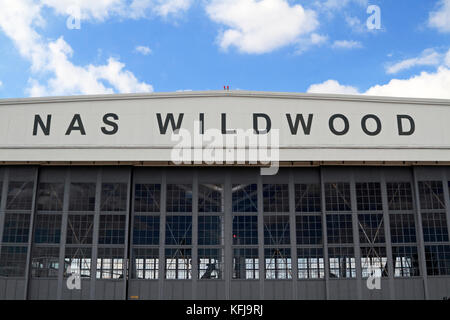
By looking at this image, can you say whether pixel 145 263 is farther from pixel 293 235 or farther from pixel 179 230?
pixel 293 235

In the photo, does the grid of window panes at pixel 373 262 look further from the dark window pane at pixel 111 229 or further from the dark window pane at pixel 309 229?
the dark window pane at pixel 111 229

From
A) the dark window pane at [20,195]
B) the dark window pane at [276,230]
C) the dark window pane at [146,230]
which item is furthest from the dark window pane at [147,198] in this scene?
the dark window pane at [276,230]

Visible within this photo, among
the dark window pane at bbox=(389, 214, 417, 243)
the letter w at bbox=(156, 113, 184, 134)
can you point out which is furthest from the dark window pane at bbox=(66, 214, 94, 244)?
the dark window pane at bbox=(389, 214, 417, 243)

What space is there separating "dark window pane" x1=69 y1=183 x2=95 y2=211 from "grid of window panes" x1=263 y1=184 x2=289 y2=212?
11514 mm

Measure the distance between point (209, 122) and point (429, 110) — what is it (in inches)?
590

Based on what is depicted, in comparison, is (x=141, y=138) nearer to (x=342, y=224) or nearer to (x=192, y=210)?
(x=192, y=210)

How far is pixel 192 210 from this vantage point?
3384 cm

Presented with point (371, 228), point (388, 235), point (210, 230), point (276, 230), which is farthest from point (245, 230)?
point (388, 235)

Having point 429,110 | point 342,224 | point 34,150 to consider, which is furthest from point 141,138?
point 429,110

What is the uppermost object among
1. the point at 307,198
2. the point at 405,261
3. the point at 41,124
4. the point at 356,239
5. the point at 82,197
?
the point at 41,124

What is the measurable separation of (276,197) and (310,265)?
4946 millimetres

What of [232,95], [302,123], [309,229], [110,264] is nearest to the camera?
[110,264]

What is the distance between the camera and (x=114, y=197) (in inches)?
1342

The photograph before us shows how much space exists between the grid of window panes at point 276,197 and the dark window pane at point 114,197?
9.36m
